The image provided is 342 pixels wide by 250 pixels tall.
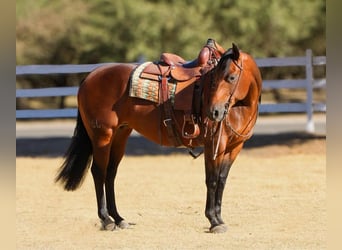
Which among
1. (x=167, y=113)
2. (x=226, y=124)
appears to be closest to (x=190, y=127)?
(x=167, y=113)

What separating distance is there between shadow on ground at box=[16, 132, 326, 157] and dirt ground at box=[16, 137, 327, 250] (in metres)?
0.64

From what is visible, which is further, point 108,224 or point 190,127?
point 108,224

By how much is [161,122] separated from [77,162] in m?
0.96

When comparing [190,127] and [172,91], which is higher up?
[172,91]

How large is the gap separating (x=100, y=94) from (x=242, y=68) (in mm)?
1418

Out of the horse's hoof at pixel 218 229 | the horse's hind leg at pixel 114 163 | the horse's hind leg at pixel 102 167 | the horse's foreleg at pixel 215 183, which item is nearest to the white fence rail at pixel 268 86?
the horse's hind leg at pixel 114 163

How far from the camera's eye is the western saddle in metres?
5.55

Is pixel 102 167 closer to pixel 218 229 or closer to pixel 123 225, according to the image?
pixel 123 225

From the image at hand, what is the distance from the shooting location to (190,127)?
5617mm

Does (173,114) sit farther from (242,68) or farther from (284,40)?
(284,40)

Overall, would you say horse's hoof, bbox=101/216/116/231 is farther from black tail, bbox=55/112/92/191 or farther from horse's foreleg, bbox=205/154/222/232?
horse's foreleg, bbox=205/154/222/232

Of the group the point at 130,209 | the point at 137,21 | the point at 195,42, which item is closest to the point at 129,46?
the point at 137,21

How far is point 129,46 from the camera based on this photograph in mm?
20016

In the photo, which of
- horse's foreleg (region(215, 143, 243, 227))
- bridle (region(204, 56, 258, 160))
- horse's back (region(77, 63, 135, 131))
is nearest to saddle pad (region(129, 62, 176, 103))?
horse's back (region(77, 63, 135, 131))
